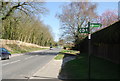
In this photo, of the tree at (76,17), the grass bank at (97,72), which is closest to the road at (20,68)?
the grass bank at (97,72)

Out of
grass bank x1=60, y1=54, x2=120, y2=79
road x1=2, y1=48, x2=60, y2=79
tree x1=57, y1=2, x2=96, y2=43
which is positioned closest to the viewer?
grass bank x1=60, y1=54, x2=120, y2=79

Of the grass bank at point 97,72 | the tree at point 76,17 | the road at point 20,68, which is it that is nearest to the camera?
the grass bank at point 97,72

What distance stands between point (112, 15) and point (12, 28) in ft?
90.3

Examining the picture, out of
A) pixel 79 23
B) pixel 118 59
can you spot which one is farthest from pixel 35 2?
pixel 118 59

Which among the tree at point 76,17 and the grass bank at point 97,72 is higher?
the tree at point 76,17

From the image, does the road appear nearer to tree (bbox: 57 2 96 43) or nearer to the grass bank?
the grass bank

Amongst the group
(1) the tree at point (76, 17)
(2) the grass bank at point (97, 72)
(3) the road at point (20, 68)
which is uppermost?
(1) the tree at point (76, 17)

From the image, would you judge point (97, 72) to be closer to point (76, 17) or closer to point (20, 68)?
point (20, 68)

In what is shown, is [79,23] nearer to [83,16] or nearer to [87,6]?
[83,16]

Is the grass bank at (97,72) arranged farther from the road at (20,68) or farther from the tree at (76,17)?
the tree at (76,17)

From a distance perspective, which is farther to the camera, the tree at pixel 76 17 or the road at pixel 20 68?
the tree at pixel 76 17

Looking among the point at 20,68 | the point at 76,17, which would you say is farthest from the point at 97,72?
the point at 76,17

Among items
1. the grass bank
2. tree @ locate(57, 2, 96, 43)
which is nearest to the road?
the grass bank

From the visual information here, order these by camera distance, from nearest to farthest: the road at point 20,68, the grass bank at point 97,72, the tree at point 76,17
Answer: the grass bank at point 97,72
the road at point 20,68
the tree at point 76,17
